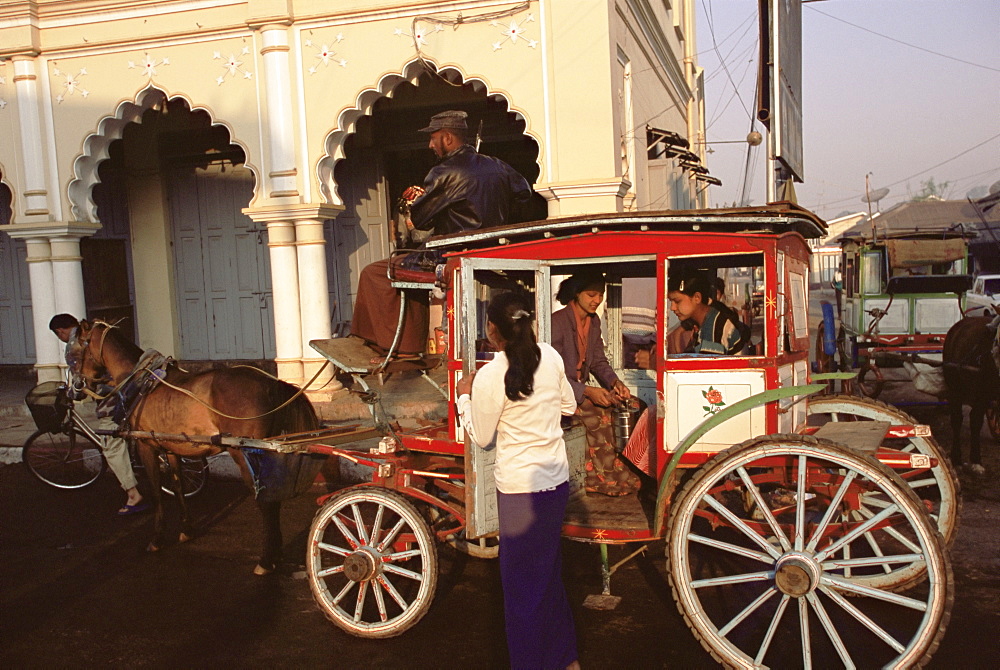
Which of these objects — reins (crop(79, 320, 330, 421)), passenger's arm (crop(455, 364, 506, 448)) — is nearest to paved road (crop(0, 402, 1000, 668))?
Result: reins (crop(79, 320, 330, 421))

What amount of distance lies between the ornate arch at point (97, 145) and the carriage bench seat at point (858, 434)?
7.79 m

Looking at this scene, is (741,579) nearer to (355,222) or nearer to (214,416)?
(214,416)

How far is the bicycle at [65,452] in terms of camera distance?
732 cm

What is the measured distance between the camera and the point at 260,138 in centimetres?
913

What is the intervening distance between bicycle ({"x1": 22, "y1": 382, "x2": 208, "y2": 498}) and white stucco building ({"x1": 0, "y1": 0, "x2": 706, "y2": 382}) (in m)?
2.25

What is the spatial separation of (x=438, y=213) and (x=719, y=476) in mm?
2551

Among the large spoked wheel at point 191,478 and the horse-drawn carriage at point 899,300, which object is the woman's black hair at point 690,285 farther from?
the horse-drawn carriage at point 899,300

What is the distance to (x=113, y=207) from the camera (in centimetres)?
1245

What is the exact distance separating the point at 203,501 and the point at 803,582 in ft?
18.7

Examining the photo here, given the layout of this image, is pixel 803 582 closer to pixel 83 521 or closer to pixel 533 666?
pixel 533 666

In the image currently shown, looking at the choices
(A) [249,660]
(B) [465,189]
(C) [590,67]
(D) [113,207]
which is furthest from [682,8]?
(A) [249,660]

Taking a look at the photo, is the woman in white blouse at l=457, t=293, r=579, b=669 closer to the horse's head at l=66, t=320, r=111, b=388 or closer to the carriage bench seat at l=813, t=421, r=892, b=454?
the carriage bench seat at l=813, t=421, r=892, b=454

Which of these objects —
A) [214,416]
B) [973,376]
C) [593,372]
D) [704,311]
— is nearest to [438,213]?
[593,372]

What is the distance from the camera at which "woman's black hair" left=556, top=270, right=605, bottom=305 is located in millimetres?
4773
